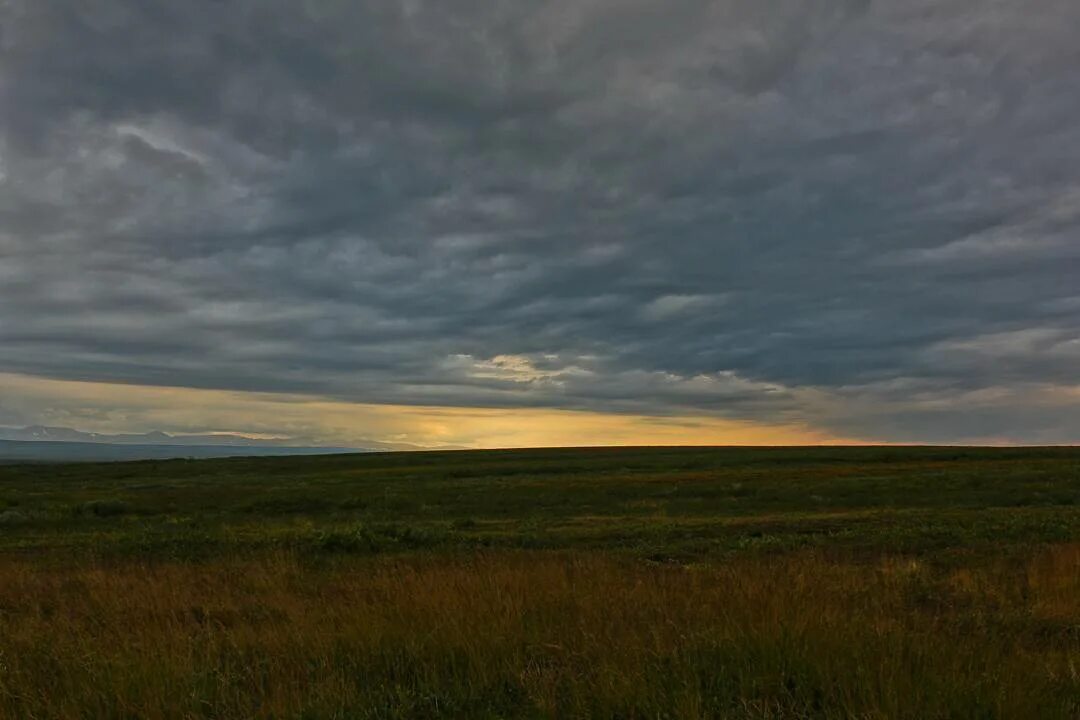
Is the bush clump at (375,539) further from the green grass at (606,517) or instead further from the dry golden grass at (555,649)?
the dry golden grass at (555,649)

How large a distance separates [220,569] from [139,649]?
7.19 meters

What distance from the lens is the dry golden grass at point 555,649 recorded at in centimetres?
531

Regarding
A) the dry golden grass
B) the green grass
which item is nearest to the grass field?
the dry golden grass

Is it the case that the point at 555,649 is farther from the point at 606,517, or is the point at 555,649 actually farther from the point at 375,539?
the point at 606,517

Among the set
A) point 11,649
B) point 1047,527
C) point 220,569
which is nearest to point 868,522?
point 1047,527

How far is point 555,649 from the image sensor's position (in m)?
6.71

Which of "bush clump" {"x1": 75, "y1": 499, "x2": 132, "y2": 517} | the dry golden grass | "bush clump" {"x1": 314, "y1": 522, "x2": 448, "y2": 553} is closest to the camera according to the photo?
the dry golden grass

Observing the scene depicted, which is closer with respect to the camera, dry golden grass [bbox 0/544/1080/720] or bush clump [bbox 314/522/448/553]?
dry golden grass [bbox 0/544/1080/720]

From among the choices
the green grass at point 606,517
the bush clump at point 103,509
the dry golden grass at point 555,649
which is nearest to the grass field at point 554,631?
the dry golden grass at point 555,649

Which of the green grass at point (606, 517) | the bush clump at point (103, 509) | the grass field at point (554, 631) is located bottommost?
the bush clump at point (103, 509)

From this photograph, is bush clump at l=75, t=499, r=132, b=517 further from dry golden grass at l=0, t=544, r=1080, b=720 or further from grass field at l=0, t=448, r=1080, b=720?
dry golden grass at l=0, t=544, r=1080, b=720

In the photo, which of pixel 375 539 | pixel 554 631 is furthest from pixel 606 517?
pixel 554 631

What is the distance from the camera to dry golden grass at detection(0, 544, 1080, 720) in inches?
209

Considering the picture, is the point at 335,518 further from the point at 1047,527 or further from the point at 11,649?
the point at 1047,527
